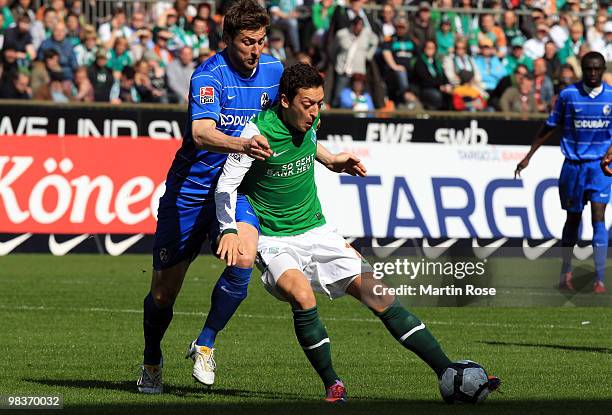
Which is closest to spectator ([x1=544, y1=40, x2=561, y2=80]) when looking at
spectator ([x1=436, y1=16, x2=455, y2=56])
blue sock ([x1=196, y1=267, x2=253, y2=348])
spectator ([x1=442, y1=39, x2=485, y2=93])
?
spectator ([x1=442, y1=39, x2=485, y2=93])

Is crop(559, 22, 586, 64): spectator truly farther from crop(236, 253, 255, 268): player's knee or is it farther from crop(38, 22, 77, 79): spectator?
crop(236, 253, 255, 268): player's knee

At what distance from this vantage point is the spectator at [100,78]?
22.0 metres

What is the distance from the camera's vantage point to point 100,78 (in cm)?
2220

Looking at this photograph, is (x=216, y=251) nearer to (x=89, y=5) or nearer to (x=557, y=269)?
(x=557, y=269)

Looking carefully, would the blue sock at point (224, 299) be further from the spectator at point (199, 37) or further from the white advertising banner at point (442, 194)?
the spectator at point (199, 37)

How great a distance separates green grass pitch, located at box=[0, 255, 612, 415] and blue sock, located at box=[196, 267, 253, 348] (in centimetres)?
36

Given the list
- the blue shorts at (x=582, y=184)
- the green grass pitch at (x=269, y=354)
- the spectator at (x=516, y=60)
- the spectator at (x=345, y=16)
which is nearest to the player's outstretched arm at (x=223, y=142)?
the green grass pitch at (x=269, y=354)

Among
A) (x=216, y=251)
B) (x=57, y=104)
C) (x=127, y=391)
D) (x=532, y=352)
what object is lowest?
(x=57, y=104)

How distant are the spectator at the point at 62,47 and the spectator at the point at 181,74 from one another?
1.53 m

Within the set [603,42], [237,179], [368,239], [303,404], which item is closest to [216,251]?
[237,179]

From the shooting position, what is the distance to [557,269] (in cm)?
1750

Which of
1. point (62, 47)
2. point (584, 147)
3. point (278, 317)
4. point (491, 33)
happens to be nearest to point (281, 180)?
point (278, 317)

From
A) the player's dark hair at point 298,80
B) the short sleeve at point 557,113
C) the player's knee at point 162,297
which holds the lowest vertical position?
the short sleeve at point 557,113

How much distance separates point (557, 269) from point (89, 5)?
1118 cm
